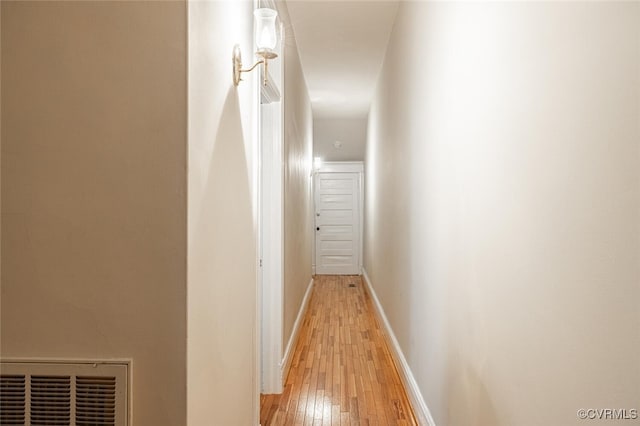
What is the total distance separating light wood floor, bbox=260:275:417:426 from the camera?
2705 millimetres

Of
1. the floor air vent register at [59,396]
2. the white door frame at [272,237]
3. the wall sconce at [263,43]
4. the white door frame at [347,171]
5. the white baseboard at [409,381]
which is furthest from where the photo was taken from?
the white door frame at [347,171]

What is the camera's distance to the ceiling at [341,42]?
3471 mm

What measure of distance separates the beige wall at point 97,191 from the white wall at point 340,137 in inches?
267

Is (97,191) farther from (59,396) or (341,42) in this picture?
(341,42)

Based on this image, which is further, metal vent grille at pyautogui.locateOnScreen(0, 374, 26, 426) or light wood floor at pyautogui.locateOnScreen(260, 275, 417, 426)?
light wood floor at pyautogui.locateOnScreen(260, 275, 417, 426)

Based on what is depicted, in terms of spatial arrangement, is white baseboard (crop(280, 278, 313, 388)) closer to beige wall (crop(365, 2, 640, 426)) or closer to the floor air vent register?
beige wall (crop(365, 2, 640, 426))

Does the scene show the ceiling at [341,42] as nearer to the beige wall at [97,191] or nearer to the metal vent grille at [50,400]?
the beige wall at [97,191]

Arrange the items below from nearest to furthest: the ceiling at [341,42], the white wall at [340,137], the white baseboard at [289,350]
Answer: the white baseboard at [289,350]
the ceiling at [341,42]
the white wall at [340,137]

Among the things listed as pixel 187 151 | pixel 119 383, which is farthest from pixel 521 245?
pixel 119 383

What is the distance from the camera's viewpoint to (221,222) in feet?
5.09

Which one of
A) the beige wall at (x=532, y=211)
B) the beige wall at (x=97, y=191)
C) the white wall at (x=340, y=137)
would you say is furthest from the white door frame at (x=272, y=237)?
the white wall at (x=340, y=137)

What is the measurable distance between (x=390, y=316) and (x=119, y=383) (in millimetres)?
3143

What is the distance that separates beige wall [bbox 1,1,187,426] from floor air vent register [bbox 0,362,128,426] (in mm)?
36

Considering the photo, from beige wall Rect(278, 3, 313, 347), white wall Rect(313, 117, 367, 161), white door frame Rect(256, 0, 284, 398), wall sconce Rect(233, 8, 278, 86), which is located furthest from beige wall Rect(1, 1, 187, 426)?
white wall Rect(313, 117, 367, 161)
